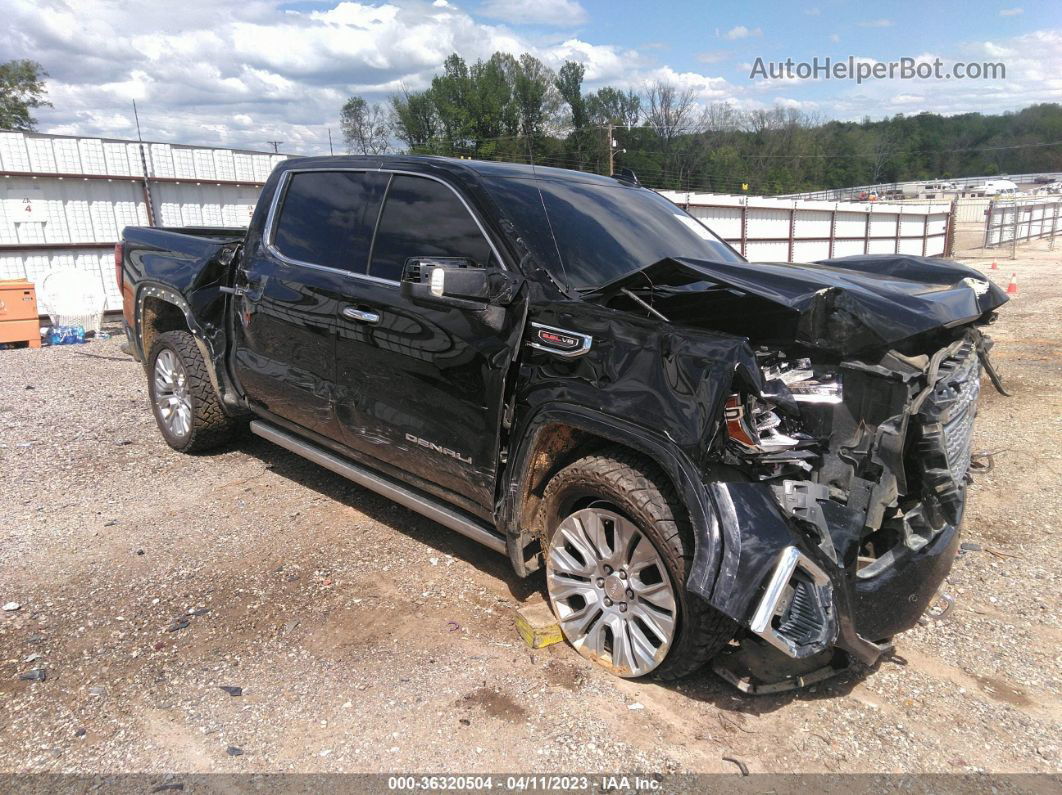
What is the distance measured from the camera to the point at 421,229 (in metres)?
3.65

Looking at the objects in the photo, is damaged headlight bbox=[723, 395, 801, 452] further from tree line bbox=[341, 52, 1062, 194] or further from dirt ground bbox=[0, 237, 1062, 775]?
tree line bbox=[341, 52, 1062, 194]

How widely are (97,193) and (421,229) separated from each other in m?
11.5

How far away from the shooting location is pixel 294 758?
2.63 metres

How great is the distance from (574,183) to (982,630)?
119 inches

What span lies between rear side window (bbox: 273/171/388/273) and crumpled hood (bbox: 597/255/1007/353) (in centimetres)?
152

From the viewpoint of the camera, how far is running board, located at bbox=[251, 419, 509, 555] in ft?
11.3

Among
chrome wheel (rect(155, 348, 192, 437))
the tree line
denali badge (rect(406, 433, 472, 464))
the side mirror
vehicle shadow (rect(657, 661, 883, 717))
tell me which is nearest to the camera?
vehicle shadow (rect(657, 661, 883, 717))

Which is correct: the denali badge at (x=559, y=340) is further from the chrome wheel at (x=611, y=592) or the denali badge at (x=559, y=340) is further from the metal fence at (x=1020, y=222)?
the metal fence at (x=1020, y=222)

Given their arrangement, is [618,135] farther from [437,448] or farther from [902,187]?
[437,448]

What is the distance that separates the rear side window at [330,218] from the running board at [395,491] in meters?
1.11

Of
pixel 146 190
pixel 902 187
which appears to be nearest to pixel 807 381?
pixel 146 190

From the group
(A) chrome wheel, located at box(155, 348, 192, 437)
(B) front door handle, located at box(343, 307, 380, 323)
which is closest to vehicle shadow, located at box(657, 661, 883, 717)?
(B) front door handle, located at box(343, 307, 380, 323)

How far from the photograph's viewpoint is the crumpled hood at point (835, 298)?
2703 millimetres

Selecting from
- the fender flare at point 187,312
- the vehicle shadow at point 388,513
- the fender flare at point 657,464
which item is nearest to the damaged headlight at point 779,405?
the fender flare at point 657,464
